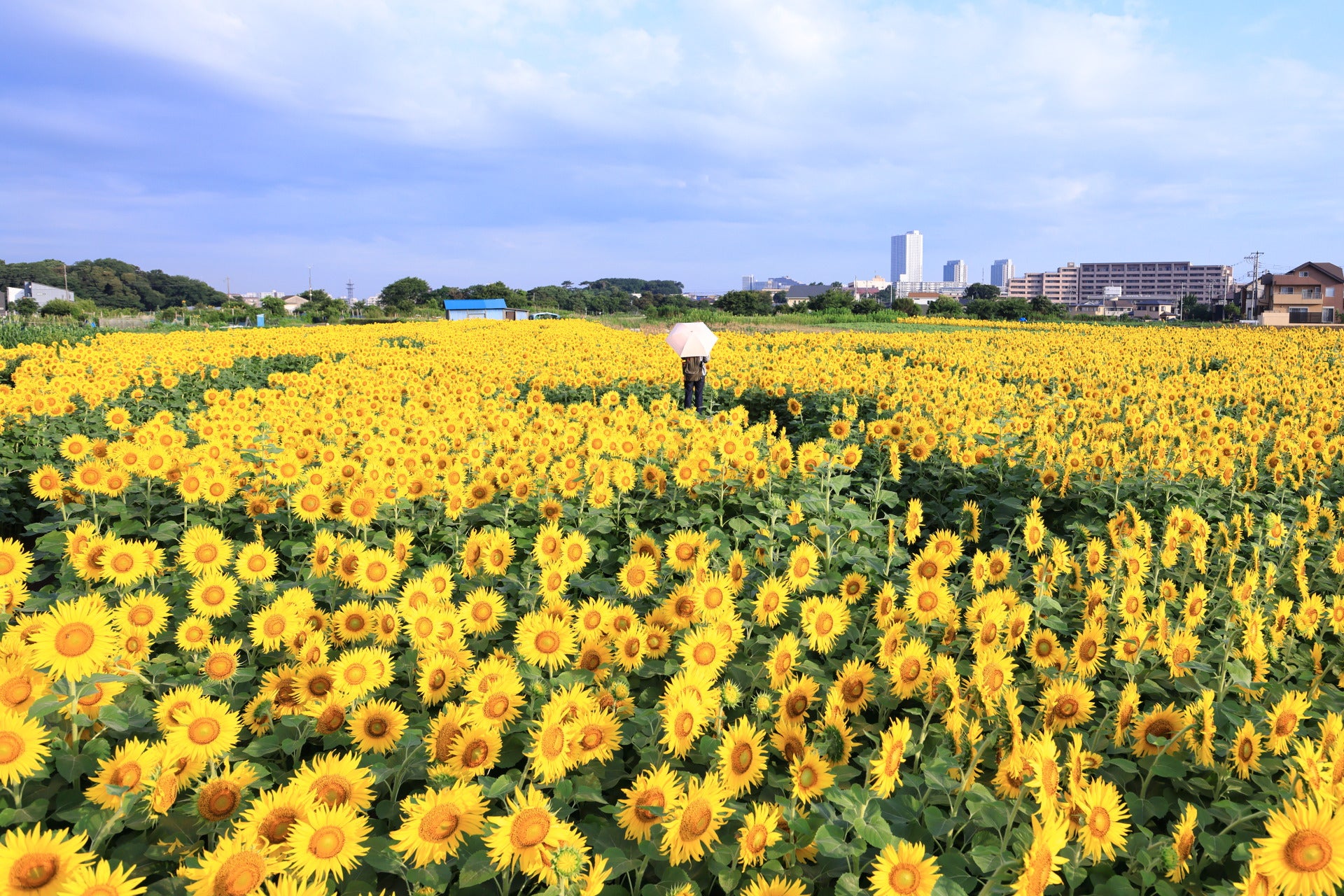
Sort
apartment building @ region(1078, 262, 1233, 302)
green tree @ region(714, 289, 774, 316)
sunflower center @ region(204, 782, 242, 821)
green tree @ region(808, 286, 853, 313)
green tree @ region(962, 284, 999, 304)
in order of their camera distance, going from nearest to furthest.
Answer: sunflower center @ region(204, 782, 242, 821) < green tree @ region(808, 286, 853, 313) < green tree @ region(714, 289, 774, 316) < green tree @ region(962, 284, 999, 304) < apartment building @ region(1078, 262, 1233, 302)

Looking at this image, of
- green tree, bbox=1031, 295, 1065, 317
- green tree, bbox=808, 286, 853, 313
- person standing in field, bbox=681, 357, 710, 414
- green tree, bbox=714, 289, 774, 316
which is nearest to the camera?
person standing in field, bbox=681, 357, 710, 414

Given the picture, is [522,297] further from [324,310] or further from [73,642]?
[73,642]

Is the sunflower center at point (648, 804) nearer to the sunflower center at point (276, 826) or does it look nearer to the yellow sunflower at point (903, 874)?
the yellow sunflower at point (903, 874)

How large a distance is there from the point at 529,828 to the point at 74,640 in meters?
1.52

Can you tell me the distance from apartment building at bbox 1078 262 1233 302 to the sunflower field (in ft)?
737

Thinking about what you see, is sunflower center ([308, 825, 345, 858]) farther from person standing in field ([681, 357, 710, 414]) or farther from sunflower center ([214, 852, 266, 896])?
person standing in field ([681, 357, 710, 414])

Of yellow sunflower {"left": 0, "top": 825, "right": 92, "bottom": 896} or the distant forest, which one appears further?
the distant forest

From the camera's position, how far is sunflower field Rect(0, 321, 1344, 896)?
170cm

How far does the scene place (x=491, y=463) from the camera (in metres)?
4.73

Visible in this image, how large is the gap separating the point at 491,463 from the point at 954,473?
4.56 m

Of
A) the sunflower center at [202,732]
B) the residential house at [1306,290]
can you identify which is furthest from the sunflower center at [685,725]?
the residential house at [1306,290]

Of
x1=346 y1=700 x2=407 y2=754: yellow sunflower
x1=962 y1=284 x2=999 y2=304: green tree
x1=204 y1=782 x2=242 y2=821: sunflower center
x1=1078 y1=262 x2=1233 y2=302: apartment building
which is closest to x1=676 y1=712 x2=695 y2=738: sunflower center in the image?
x1=346 y1=700 x2=407 y2=754: yellow sunflower

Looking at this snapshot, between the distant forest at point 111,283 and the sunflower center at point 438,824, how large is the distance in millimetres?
146686

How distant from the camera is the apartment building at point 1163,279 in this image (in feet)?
610
